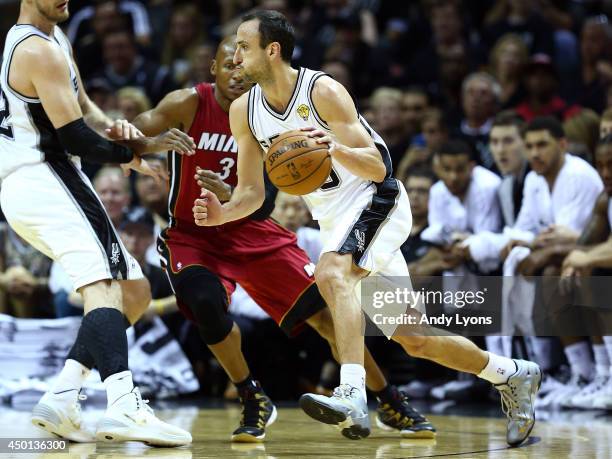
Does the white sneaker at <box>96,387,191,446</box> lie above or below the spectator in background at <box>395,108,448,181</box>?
below

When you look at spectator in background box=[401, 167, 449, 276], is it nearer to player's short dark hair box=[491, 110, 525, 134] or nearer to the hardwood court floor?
player's short dark hair box=[491, 110, 525, 134]

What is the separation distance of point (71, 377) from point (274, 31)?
206 centimetres

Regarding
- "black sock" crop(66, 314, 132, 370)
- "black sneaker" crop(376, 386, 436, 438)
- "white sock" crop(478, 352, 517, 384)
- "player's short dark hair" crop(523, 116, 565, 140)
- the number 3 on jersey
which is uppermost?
the number 3 on jersey

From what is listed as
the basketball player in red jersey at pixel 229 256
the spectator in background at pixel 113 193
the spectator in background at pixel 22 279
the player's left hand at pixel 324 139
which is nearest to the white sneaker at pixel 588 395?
the basketball player in red jersey at pixel 229 256

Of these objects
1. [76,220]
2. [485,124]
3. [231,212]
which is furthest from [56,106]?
[485,124]

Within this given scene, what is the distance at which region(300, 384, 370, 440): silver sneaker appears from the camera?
14.9 ft

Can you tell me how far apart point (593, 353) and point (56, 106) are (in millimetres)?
4672

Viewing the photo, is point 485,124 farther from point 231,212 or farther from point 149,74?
point 231,212

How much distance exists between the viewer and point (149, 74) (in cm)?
1227

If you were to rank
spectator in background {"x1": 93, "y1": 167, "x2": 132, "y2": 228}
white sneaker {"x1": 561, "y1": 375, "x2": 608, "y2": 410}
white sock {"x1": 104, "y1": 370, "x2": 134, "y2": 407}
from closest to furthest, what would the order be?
white sock {"x1": 104, "y1": 370, "x2": 134, "y2": 407} → white sneaker {"x1": 561, "y1": 375, "x2": 608, "y2": 410} → spectator in background {"x1": 93, "y1": 167, "x2": 132, "y2": 228}

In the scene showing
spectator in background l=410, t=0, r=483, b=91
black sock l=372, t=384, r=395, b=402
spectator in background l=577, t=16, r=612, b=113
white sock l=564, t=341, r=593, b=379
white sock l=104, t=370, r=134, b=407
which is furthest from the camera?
spectator in background l=410, t=0, r=483, b=91

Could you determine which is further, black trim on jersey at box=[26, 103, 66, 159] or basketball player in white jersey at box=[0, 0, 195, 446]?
black trim on jersey at box=[26, 103, 66, 159]

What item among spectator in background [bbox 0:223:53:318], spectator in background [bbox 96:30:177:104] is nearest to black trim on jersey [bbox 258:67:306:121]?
spectator in background [bbox 0:223:53:318]

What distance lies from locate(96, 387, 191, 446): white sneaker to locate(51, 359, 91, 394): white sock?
38 cm
